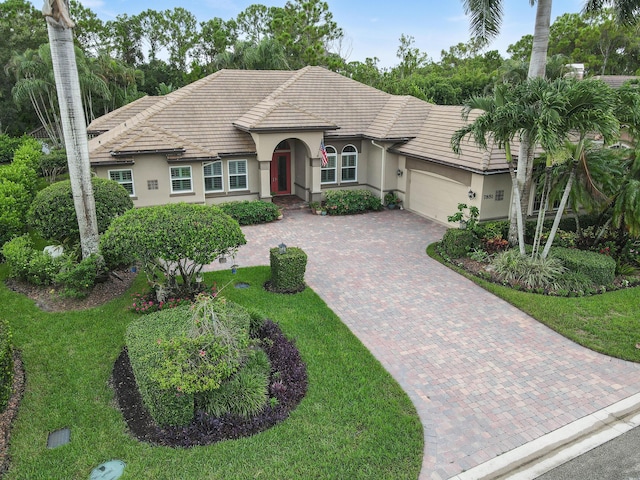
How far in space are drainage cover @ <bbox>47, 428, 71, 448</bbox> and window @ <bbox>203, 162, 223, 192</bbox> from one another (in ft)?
45.0

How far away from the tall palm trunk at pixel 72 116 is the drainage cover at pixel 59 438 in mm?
5836

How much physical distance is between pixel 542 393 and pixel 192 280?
27.5ft

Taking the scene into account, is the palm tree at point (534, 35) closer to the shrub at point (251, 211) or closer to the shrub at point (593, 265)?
the shrub at point (593, 265)

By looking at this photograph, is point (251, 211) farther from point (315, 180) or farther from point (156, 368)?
point (156, 368)

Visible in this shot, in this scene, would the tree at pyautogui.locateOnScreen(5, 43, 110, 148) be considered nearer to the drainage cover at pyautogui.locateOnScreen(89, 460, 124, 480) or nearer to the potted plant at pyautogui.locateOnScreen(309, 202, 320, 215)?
the potted plant at pyautogui.locateOnScreen(309, 202, 320, 215)

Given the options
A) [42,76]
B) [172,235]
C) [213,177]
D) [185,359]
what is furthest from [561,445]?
[42,76]

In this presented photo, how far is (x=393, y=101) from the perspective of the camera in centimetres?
2347

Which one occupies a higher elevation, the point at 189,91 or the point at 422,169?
the point at 189,91

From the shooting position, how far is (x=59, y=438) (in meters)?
7.28

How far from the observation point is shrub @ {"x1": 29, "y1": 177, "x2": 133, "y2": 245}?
40.8 ft

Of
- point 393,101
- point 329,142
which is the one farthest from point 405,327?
point 393,101

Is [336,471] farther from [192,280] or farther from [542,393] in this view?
[192,280]

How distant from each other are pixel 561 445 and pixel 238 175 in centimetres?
1615

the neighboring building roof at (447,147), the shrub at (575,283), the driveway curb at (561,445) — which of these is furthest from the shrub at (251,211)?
the driveway curb at (561,445)
